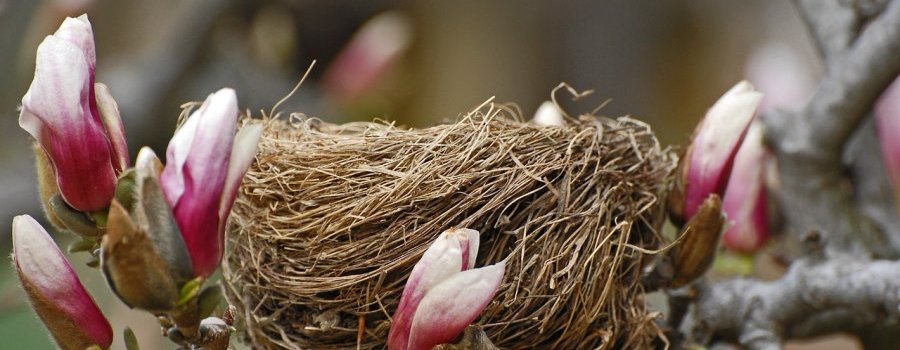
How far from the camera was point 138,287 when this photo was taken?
594 mm

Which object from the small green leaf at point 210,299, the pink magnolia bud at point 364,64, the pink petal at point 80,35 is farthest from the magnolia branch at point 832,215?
the pink magnolia bud at point 364,64

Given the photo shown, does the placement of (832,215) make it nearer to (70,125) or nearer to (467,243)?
(467,243)

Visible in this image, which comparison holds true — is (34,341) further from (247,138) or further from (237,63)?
(247,138)

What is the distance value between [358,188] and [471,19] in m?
2.35

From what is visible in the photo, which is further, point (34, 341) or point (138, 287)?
point (34, 341)

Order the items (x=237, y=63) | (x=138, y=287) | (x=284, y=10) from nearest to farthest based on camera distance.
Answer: (x=138, y=287) < (x=237, y=63) < (x=284, y=10)

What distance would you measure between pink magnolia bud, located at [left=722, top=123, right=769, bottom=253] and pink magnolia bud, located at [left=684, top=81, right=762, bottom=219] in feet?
0.42

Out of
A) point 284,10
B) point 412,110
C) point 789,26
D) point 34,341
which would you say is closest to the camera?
point 34,341

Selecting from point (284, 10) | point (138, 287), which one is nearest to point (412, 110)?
point (284, 10)

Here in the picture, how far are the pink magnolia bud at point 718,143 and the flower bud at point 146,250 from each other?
1.29 feet

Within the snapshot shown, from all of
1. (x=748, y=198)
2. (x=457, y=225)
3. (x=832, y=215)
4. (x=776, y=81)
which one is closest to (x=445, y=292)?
(x=457, y=225)

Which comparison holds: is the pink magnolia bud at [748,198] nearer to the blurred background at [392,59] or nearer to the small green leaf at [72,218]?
the blurred background at [392,59]

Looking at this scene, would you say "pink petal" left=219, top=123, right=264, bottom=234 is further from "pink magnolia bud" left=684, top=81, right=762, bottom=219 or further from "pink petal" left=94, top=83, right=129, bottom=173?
"pink magnolia bud" left=684, top=81, right=762, bottom=219

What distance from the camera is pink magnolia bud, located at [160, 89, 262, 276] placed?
1.97ft
